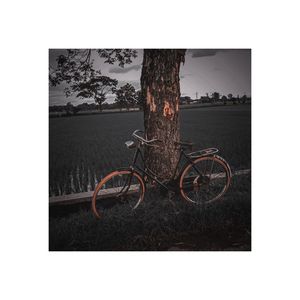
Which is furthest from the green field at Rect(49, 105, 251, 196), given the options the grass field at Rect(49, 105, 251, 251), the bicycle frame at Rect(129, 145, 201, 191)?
the bicycle frame at Rect(129, 145, 201, 191)

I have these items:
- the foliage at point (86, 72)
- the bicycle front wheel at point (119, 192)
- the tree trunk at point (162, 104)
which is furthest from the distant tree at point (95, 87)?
the bicycle front wheel at point (119, 192)

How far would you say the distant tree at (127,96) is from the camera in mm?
3514

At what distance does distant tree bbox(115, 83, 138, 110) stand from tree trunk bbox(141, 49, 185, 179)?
0.35 feet

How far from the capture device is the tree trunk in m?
3.44

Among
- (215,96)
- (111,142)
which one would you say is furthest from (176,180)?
(215,96)

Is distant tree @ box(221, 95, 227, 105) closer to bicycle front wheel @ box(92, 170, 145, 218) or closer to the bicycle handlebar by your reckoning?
the bicycle handlebar

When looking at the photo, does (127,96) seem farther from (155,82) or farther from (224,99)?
(224,99)

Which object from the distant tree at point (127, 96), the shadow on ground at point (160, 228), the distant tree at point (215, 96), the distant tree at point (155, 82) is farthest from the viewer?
the distant tree at point (215, 96)

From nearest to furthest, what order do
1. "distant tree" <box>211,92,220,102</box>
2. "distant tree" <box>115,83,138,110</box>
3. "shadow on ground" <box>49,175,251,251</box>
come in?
"shadow on ground" <box>49,175,251,251</box> → "distant tree" <box>115,83,138,110</box> → "distant tree" <box>211,92,220,102</box>

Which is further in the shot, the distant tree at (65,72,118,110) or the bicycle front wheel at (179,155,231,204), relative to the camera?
the bicycle front wheel at (179,155,231,204)

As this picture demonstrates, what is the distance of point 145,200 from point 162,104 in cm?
102

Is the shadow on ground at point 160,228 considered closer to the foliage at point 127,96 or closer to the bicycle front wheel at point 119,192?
the bicycle front wheel at point 119,192

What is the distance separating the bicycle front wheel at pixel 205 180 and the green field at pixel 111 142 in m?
0.12

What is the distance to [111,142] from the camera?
11.5 ft
